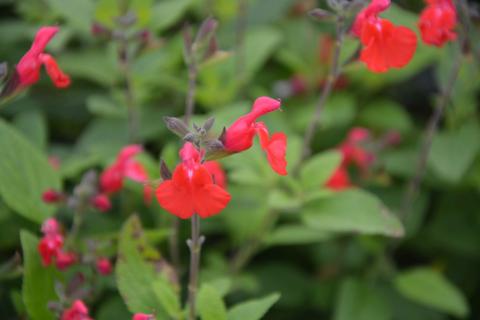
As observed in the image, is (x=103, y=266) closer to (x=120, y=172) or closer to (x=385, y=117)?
(x=120, y=172)

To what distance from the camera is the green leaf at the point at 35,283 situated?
5.29ft

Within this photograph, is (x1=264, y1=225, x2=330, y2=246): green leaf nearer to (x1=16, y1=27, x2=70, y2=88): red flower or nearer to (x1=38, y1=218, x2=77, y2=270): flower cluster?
(x1=38, y1=218, x2=77, y2=270): flower cluster

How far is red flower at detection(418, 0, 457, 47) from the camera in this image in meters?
1.67

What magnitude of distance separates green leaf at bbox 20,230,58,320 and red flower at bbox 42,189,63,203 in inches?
6.8

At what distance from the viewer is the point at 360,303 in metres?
2.21

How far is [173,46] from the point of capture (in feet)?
8.85

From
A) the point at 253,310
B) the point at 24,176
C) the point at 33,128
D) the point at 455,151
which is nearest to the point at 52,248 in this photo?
the point at 24,176

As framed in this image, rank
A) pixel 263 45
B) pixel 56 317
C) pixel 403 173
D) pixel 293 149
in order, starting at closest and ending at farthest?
pixel 56 317
pixel 293 149
pixel 403 173
pixel 263 45

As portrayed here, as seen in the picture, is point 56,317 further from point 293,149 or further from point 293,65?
point 293,65

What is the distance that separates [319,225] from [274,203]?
0.48 feet

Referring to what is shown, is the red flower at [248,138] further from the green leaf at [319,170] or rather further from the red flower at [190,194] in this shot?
the green leaf at [319,170]

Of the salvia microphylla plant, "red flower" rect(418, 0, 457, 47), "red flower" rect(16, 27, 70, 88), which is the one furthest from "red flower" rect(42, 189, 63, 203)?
"red flower" rect(418, 0, 457, 47)

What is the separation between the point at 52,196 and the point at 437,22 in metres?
1.13

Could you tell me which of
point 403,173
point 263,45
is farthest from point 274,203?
point 263,45
